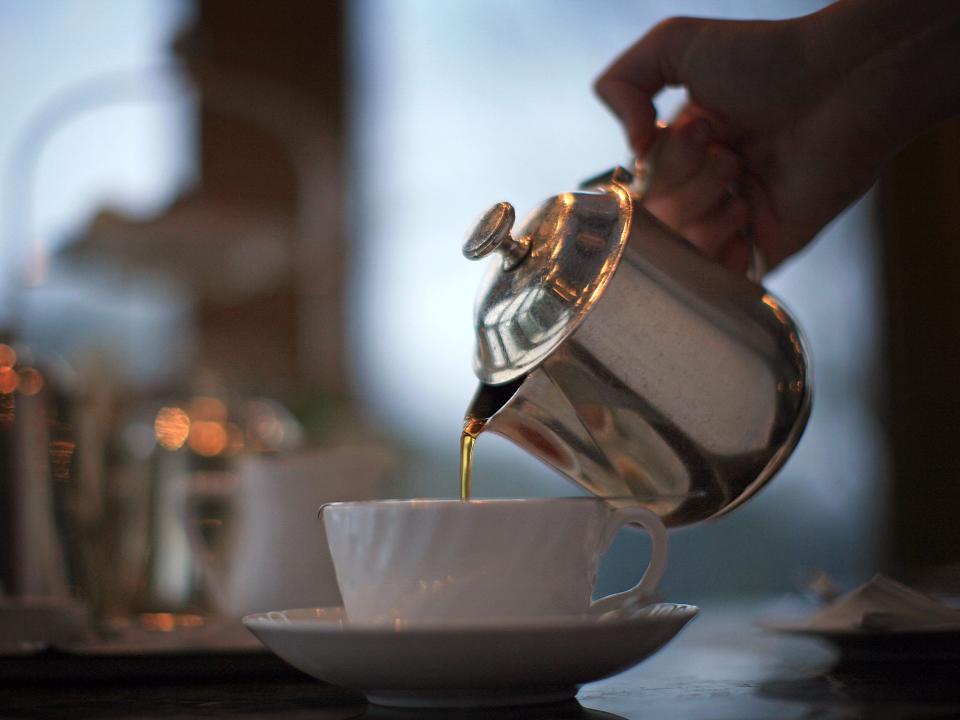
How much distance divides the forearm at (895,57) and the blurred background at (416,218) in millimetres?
1859

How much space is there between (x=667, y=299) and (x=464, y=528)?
0.54ft

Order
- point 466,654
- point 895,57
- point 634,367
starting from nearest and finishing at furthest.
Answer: point 466,654
point 634,367
point 895,57

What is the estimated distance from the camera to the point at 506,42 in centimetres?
276

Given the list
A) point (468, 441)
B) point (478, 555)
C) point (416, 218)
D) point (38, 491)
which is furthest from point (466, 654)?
point (416, 218)

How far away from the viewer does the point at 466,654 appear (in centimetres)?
38

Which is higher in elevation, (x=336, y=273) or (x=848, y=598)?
(x=336, y=273)

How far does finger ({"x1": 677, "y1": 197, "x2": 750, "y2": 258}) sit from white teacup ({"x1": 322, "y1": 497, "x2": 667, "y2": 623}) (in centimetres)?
33

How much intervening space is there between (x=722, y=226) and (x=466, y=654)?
0.46 m

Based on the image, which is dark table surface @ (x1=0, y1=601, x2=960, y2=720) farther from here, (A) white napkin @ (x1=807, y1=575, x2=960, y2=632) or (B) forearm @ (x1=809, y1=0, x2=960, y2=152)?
(B) forearm @ (x1=809, y1=0, x2=960, y2=152)

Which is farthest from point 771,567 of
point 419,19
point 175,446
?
point 175,446

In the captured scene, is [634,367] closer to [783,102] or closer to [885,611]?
[885,611]

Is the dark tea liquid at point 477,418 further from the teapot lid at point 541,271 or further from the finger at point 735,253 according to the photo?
the finger at point 735,253

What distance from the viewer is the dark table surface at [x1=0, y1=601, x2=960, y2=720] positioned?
0.40 metres

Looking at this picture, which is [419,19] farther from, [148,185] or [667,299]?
[667,299]
